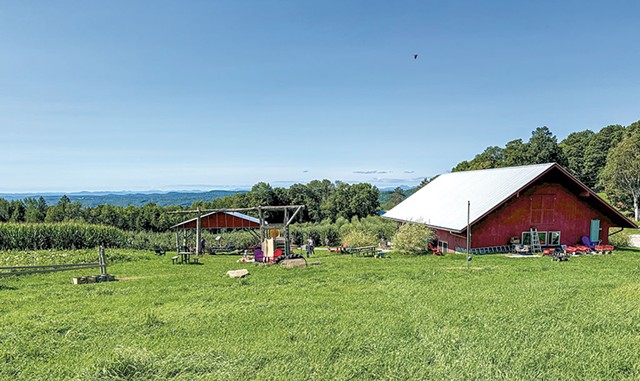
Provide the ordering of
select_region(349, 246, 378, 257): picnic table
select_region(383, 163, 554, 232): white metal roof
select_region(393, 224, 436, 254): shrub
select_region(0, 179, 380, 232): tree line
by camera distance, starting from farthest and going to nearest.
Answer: select_region(0, 179, 380, 232): tree line → select_region(393, 224, 436, 254): shrub → select_region(349, 246, 378, 257): picnic table → select_region(383, 163, 554, 232): white metal roof

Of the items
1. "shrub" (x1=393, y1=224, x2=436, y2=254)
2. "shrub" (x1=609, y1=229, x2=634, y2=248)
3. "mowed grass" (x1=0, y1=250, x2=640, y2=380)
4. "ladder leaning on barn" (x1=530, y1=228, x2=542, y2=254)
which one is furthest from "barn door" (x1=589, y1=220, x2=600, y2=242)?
"mowed grass" (x1=0, y1=250, x2=640, y2=380)

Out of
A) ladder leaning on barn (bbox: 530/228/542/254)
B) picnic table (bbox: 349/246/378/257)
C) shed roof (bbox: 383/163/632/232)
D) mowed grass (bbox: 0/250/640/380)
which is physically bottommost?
picnic table (bbox: 349/246/378/257)

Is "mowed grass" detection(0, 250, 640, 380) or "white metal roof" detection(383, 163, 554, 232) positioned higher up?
"white metal roof" detection(383, 163, 554, 232)

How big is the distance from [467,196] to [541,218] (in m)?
4.83

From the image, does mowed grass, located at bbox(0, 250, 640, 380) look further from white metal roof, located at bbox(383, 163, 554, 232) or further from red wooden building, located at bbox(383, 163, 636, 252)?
white metal roof, located at bbox(383, 163, 554, 232)

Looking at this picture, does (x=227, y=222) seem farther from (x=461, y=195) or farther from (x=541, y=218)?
(x=541, y=218)

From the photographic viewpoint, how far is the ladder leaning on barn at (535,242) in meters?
23.3

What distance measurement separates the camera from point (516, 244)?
23.3 meters

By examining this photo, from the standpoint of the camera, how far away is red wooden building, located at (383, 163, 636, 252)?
22906 mm

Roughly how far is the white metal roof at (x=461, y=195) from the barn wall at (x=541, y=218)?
0.94 metres

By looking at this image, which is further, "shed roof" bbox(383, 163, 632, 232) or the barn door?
the barn door

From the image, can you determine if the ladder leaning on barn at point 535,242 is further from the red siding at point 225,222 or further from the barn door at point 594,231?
the red siding at point 225,222

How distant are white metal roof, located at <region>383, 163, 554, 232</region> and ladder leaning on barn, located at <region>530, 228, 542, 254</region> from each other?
3285 mm

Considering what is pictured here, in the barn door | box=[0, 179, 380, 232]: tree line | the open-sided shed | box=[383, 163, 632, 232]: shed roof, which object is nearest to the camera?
box=[383, 163, 632, 232]: shed roof
